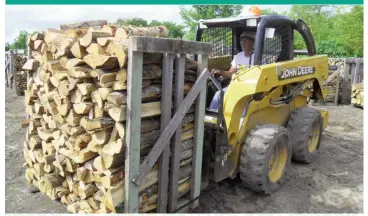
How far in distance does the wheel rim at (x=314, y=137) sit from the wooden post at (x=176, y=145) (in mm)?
2932

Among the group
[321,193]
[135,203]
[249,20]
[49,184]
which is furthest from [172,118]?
[321,193]

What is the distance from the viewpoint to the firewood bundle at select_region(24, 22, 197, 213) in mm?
3166

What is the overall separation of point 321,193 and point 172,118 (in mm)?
2472

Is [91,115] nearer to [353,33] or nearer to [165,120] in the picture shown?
[165,120]

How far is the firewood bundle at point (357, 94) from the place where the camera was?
1071 centimetres

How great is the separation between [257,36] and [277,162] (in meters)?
1.71

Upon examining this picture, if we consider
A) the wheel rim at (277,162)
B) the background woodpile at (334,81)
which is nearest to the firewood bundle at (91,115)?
the wheel rim at (277,162)

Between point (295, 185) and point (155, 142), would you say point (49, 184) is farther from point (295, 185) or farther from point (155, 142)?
point (295, 185)

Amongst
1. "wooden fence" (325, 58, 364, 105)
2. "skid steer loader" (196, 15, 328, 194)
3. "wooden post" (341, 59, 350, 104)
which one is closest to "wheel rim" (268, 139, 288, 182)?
"skid steer loader" (196, 15, 328, 194)

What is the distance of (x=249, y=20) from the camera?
4.71 m

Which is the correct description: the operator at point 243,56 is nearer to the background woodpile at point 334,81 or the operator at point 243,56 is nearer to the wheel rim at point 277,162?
the wheel rim at point 277,162

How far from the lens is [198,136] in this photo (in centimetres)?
390

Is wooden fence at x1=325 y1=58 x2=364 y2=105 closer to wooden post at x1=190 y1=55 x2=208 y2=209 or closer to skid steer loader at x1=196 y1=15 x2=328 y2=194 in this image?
skid steer loader at x1=196 y1=15 x2=328 y2=194

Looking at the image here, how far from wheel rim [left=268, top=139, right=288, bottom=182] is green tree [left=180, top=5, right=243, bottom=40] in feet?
61.6
